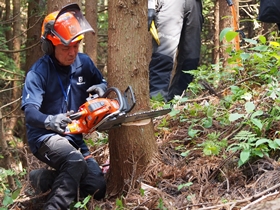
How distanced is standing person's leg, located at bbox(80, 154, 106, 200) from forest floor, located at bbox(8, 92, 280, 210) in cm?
9

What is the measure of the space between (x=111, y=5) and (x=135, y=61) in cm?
51

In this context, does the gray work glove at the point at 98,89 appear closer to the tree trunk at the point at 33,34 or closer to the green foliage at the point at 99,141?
the green foliage at the point at 99,141

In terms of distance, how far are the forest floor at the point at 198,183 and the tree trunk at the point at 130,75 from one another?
6.1 inches

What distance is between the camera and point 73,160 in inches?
141

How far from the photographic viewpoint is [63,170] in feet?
11.8

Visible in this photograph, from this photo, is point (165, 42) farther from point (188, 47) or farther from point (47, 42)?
point (47, 42)

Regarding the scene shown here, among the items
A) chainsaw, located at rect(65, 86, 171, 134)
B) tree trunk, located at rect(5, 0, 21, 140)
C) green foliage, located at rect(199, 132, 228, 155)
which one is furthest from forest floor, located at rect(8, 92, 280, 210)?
tree trunk, located at rect(5, 0, 21, 140)

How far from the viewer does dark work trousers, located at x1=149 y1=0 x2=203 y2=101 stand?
5750mm

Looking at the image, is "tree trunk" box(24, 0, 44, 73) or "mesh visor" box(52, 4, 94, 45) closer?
"mesh visor" box(52, 4, 94, 45)

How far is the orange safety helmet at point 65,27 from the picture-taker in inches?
140

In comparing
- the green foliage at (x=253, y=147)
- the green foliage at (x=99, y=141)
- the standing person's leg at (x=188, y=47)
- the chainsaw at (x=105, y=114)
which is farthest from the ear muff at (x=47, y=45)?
the standing person's leg at (x=188, y=47)

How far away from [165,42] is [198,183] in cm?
281

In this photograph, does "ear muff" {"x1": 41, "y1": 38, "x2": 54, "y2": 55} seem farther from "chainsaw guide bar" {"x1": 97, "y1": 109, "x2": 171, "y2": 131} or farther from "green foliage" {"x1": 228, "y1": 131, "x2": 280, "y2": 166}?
"green foliage" {"x1": 228, "y1": 131, "x2": 280, "y2": 166}

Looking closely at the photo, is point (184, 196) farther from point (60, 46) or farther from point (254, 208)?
point (60, 46)
